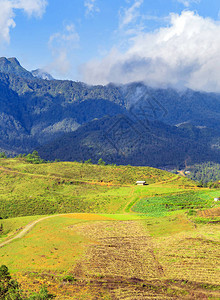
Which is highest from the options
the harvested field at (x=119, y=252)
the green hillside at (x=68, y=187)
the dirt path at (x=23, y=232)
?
the green hillside at (x=68, y=187)

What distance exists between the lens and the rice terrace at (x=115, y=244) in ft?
157

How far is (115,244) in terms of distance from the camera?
6575cm

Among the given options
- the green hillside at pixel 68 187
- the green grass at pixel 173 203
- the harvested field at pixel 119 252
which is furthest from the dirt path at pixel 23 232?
the green grass at pixel 173 203

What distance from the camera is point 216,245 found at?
202 feet

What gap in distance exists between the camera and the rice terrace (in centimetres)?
4778

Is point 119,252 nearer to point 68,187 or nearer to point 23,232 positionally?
point 23,232

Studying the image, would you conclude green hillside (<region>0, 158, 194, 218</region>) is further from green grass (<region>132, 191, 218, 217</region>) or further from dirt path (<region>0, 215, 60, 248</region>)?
dirt path (<region>0, 215, 60, 248</region>)

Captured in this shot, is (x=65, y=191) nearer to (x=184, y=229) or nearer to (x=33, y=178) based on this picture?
(x=33, y=178)

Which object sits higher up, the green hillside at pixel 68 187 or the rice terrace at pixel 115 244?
the green hillside at pixel 68 187

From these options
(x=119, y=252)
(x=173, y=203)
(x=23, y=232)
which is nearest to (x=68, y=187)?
(x=173, y=203)

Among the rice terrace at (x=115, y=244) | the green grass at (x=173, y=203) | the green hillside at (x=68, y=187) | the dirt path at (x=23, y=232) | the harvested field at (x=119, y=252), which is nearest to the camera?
the rice terrace at (x=115, y=244)

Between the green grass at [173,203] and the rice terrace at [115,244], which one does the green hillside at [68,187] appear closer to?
the rice terrace at [115,244]

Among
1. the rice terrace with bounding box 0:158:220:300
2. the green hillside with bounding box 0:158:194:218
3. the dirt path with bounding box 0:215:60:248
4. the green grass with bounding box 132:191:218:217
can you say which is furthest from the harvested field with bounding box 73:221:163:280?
the green hillside with bounding box 0:158:194:218

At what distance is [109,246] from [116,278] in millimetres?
14745
